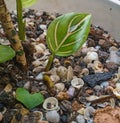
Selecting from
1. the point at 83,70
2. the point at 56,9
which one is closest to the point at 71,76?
the point at 83,70

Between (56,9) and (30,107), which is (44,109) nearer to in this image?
(30,107)

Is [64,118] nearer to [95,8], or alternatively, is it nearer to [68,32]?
[68,32]

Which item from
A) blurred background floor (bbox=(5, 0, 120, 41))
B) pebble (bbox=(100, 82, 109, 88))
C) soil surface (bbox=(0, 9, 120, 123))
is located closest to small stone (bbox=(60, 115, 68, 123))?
soil surface (bbox=(0, 9, 120, 123))

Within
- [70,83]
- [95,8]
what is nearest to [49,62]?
[70,83]

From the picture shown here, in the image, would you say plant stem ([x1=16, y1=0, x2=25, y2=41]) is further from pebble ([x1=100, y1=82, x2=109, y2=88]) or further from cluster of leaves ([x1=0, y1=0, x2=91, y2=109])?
pebble ([x1=100, y1=82, x2=109, y2=88])

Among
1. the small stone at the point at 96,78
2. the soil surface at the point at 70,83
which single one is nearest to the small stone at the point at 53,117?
the soil surface at the point at 70,83

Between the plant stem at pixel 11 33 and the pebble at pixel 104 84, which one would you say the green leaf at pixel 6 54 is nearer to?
the plant stem at pixel 11 33

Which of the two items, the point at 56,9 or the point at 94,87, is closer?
the point at 94,87
